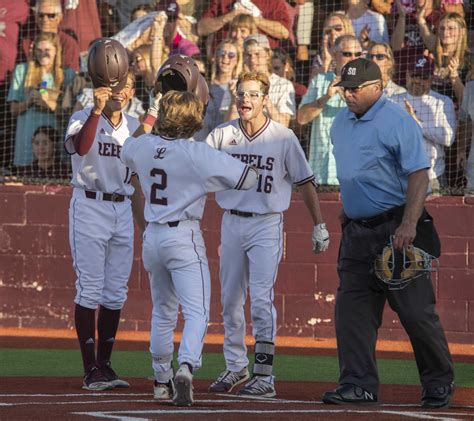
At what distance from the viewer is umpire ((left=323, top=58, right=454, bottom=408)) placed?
6539 millimetres

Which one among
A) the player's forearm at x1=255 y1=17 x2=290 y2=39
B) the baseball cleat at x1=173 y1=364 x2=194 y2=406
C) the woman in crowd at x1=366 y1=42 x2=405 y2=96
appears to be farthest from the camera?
the player's forearm at x1=255 y1=17 x2=290 y2=39

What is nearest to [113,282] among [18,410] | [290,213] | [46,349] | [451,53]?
[18,410]

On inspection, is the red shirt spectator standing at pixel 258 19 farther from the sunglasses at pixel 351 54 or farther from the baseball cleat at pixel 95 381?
the baseball cleat at pixel 95 381

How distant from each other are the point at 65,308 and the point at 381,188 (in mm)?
A: 6123

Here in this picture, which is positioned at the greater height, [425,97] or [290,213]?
[425,97]

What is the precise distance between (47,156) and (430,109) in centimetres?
413

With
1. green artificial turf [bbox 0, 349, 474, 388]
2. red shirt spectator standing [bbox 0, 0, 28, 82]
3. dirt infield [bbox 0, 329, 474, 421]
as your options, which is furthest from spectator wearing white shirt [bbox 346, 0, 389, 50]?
dirt infield [bbox 0, 329, 474, 421]

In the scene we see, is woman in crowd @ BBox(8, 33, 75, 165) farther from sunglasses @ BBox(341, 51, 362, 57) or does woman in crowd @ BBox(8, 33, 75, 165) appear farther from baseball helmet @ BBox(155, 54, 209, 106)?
baseball helmet @ BBox(155, 54, 209, 106)

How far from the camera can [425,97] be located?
1118 centimetres

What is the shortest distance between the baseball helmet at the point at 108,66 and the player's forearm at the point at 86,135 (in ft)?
0.94

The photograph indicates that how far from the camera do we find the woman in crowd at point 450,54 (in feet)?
36.3

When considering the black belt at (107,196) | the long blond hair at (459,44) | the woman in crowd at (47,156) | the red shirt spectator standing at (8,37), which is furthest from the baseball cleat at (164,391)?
the red shirt spectator standing at (8,37)

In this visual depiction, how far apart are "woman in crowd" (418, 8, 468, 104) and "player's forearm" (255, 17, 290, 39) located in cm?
164

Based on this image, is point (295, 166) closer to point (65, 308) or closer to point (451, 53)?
point (451, 53)
